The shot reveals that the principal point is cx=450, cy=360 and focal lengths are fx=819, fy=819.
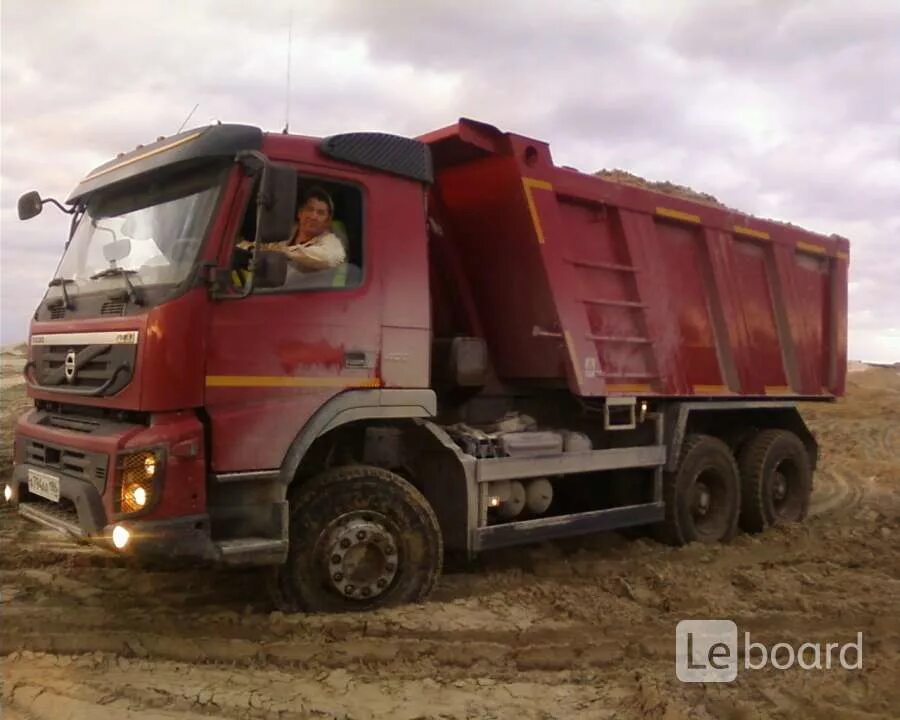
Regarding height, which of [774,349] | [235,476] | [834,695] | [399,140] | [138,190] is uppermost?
[399,140]

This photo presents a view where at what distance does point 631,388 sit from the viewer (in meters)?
6.34

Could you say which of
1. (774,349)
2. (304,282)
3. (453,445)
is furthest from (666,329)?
(304,282)

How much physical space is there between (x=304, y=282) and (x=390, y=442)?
1.16m

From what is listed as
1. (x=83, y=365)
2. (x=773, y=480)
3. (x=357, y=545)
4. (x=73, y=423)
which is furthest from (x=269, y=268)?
(x=773, y=480)

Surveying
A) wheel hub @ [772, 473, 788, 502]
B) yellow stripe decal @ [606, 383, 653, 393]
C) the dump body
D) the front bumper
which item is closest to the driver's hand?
the front bumper

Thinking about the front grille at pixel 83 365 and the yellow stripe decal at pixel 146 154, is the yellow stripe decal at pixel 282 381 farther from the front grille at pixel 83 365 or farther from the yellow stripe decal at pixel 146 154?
the yellow stripe decal at pixel 146 154

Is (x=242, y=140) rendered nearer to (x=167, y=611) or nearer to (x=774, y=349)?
(x=167, y=611)

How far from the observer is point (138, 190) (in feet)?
15.6

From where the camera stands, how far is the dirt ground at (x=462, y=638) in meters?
3.66

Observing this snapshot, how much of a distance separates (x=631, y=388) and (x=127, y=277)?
375 centimetres

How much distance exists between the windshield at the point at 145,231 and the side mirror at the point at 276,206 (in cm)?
34

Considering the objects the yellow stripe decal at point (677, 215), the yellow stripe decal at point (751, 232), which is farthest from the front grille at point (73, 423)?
the yellow stripe decal at point (751, 232)

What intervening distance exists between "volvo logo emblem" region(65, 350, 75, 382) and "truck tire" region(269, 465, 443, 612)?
136 cm

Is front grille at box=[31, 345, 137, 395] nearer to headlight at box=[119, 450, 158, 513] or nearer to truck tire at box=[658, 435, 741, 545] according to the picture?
headlight at box=[119, 450, 158, 513]
